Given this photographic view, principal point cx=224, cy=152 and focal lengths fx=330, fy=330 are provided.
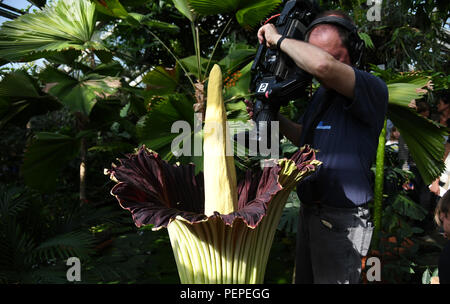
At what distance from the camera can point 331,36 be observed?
0.90 metres

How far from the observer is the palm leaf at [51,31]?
1.64 meters

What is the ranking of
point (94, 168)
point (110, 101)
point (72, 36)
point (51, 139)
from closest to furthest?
1. point (72, 36)
2. point (51, 139)
3. point (110, 101)
4. point (94, 168)

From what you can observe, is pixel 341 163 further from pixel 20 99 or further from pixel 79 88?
pixel 20 99

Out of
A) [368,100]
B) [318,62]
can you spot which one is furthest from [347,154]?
[318,62]

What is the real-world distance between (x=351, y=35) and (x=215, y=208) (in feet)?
2.10

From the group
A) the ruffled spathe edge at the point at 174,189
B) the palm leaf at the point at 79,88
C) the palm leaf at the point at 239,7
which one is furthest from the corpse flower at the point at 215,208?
the palm leaf at the point at 239,7

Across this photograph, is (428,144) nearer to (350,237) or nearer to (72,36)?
(350,237)

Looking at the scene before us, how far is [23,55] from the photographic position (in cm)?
161

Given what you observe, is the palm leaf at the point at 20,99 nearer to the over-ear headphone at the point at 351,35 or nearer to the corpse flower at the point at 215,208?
the corpse flower at the point at 215,208

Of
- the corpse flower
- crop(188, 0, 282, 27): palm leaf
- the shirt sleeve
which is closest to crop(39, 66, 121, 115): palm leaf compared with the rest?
crop(188, 0, 282, 27): palm leaf

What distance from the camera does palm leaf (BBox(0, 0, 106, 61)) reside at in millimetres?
1638

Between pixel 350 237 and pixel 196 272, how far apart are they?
0.52 m

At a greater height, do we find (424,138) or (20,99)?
(20,99)
